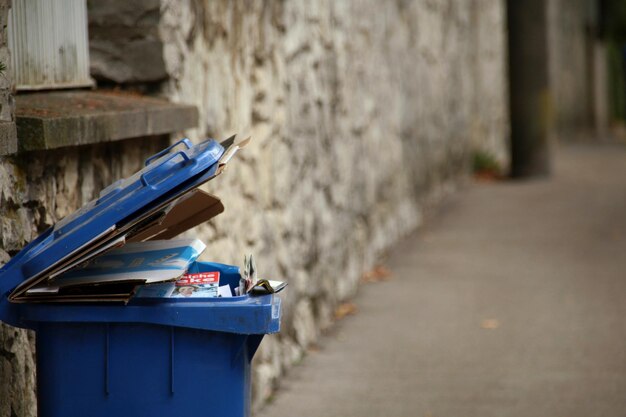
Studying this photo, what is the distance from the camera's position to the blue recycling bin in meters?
2.89

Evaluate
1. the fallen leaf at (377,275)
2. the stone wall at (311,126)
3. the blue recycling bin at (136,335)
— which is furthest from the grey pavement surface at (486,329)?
the blue recycling bin at (136,335)

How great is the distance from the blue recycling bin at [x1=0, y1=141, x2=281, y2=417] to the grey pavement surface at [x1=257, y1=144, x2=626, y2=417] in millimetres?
2308

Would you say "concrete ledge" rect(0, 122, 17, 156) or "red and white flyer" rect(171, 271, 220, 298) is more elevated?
"concrete ledge" rect(0, 122, 17, 156)

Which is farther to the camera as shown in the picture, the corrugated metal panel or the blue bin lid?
the corrugated metal panel

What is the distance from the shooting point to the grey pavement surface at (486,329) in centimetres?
541

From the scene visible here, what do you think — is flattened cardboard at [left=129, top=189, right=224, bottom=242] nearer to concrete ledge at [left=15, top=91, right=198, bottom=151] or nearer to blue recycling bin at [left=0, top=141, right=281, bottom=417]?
blue recycling bin at [left=0, top=141, right=281, bottom=417]

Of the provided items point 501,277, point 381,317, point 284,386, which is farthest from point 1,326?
point 501,277

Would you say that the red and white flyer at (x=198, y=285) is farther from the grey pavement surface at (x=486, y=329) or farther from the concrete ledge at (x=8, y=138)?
the grey pavement surface at (x=486, y=329)

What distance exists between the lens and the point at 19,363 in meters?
3.33

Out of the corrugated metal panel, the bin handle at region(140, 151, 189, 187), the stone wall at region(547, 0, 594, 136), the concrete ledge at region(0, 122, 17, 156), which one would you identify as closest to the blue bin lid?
the bin handle at region(140, 151, 189, 187)

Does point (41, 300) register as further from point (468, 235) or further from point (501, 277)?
point (468, 235)

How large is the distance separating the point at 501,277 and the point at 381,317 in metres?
1.46

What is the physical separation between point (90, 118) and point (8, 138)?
0.57 meters

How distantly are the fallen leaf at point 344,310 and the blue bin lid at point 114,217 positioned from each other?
14.2ft
